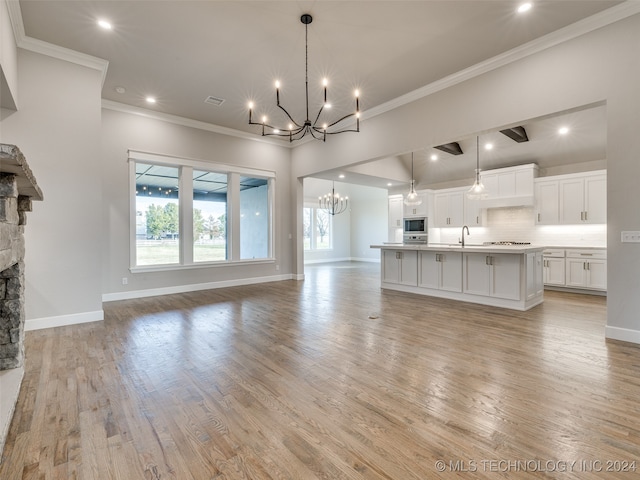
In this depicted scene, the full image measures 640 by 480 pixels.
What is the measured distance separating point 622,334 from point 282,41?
201 inches

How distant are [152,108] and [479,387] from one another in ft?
21.5

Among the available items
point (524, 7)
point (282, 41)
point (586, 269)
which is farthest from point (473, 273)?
point (282, 41)

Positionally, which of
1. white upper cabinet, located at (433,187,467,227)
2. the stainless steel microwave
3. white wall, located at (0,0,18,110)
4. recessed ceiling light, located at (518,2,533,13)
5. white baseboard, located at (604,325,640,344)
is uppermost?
recessed ceiling light, located at (518,2,533,13)

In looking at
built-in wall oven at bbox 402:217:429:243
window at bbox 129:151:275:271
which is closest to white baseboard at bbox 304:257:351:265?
built-in wall oven at bbox 402:217:429:243

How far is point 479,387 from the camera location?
2.37 meters

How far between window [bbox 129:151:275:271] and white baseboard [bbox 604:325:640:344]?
6186 mm

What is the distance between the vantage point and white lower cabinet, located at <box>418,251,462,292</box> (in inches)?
216

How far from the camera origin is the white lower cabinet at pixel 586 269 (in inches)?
230

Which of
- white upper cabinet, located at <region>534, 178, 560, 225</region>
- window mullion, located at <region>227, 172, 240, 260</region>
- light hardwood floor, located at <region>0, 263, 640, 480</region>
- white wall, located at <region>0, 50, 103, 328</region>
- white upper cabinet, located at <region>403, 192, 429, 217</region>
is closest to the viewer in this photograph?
light hardwood floor, located at <region>0, 263, 640, 480</region>

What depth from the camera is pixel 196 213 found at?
6566 mm

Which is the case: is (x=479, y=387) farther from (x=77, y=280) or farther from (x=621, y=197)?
(x=77, y=280)

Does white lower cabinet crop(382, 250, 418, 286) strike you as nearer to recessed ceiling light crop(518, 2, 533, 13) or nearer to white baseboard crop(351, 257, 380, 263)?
recessed ceiling light crop(518, 2, 533, 13)

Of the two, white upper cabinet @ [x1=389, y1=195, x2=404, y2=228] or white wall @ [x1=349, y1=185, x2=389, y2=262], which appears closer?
white upper cabinet @ [x1=389, y1=195, x2=404, y2=228]

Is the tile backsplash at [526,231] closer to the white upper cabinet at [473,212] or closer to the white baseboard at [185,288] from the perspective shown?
the white upper cabinet at [473,212]
